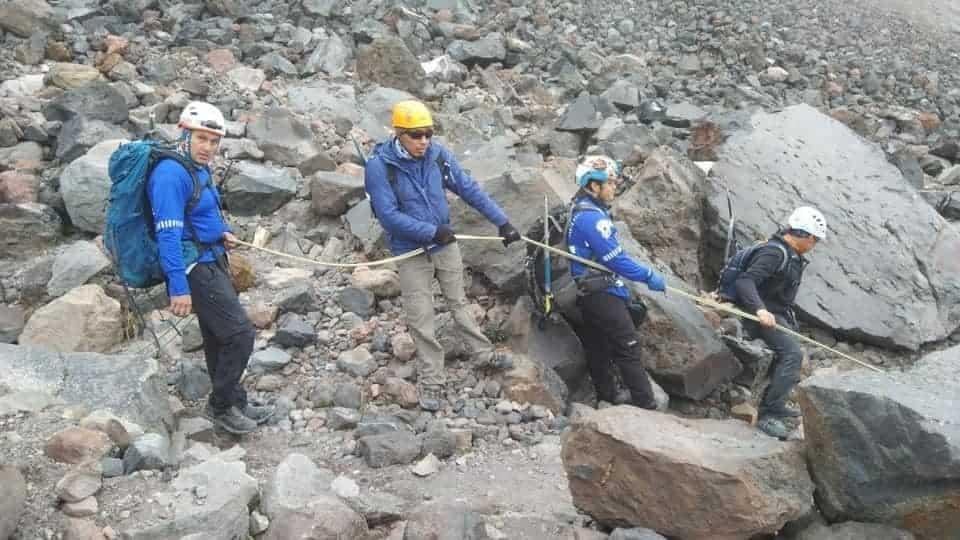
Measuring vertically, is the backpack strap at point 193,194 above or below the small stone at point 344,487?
above

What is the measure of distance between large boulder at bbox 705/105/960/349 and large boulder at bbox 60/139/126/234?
708 cm

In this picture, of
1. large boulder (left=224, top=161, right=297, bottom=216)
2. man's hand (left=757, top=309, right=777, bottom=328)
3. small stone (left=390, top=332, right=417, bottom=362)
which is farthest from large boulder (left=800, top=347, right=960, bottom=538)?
large boulder (left=224, top=161, right=297, bottom=216)

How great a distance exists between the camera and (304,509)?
196 inches

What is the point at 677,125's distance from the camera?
51.2 feet

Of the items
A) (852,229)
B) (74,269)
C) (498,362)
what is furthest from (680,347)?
(74,269)

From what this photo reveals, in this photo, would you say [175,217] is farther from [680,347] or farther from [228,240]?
[680,347]

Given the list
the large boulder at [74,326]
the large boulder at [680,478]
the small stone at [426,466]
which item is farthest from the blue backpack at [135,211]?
the large boulder at [680,478]

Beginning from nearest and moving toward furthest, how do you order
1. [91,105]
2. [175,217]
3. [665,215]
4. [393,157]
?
[175,217] → [393,157] → [665,215] → [91,105]

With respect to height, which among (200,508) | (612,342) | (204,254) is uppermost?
(204,254)

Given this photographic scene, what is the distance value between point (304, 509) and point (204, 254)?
206 cm

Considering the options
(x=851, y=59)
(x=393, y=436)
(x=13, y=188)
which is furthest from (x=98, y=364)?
(x=851, y=59)

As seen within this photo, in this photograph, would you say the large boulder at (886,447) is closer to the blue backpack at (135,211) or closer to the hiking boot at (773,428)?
the hiking boot at (773,428)

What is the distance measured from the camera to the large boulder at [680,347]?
26.8 ft

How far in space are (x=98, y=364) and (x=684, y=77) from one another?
1685 cm
